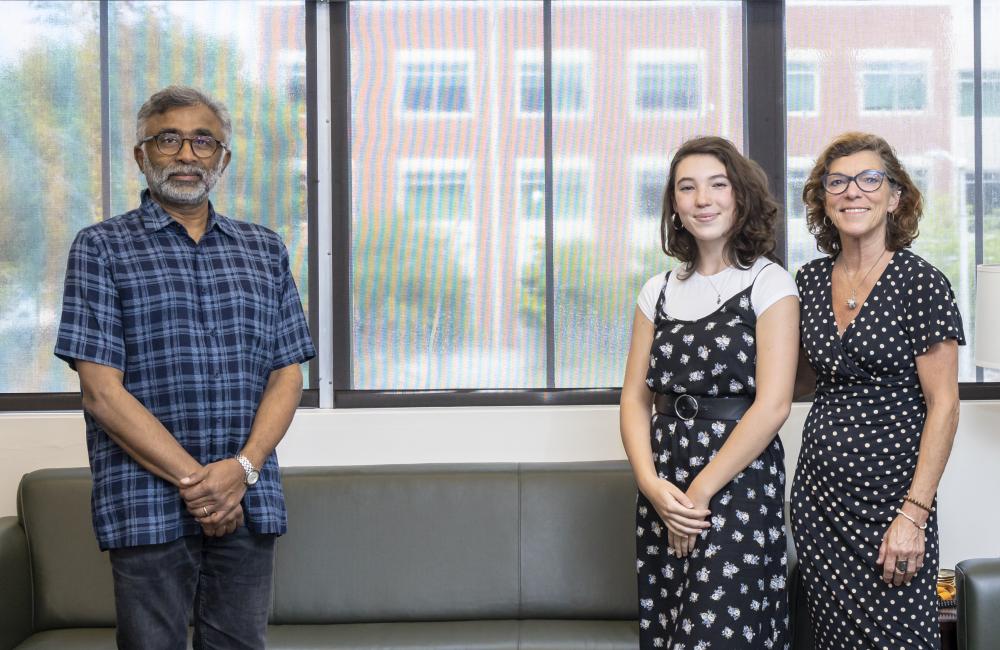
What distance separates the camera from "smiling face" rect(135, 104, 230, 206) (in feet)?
6.14

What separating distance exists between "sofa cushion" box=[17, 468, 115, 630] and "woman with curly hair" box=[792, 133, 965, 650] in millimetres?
2028

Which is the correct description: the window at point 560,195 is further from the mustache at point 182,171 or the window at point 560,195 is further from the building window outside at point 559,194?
the mustache at point 182,171

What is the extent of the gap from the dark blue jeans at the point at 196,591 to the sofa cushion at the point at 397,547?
77 centimetres

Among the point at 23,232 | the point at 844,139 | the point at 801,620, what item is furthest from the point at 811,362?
the point at 23,232

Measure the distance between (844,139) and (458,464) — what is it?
1.53 m

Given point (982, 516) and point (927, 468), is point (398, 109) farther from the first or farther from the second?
point (982, 516)

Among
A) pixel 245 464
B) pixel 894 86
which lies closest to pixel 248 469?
pixel 245 464

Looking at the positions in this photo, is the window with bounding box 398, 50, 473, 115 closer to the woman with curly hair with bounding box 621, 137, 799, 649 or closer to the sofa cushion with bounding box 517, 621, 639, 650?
the woman with curly hair with bounding box 621, 137, 799, 649

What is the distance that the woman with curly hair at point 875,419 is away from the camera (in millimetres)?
1799

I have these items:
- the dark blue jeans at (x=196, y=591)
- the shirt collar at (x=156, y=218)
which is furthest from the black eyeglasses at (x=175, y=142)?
the dark blue jeans at (x=196, y=591)

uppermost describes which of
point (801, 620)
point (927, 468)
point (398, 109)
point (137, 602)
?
point (398, 109)

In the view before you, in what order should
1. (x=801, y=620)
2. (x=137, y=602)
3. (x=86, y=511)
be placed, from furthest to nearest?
(x=86, y=511), (x=801, y=620), (x=137, y=602)

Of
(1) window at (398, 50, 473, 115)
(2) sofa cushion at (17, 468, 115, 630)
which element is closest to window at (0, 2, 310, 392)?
(1) window at (398, 50, 473, 115)

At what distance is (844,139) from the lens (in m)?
1.98
